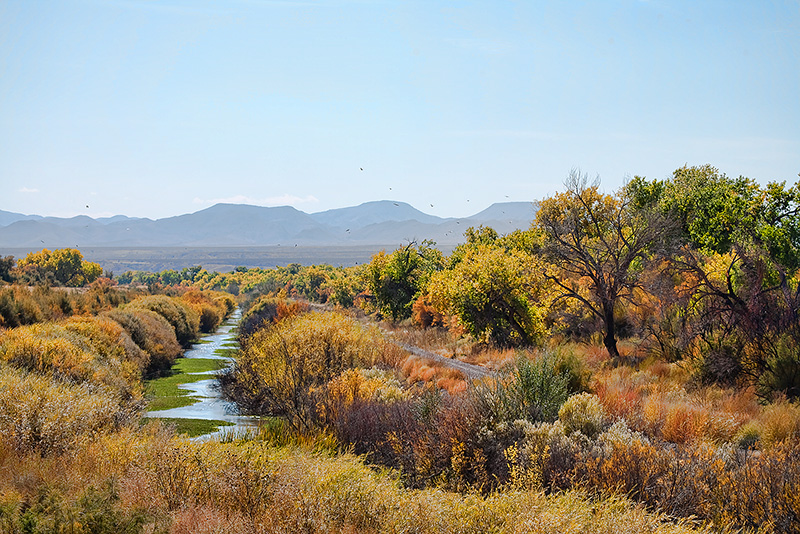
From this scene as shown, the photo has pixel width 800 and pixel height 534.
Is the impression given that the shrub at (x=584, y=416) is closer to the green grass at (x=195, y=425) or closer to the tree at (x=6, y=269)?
the green grass at (x=195, y=425)

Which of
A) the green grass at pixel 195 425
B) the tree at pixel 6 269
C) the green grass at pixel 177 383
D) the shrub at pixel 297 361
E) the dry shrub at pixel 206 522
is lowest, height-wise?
the green grass at pixel 177 383

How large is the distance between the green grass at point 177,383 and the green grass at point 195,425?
8.74 feet

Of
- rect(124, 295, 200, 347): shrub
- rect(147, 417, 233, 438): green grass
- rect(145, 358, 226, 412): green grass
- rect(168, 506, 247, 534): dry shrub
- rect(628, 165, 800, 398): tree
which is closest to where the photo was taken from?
rect(168, 506, 247, 534): dry shrub

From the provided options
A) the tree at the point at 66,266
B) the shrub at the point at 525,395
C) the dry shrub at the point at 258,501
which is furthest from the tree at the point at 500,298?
the tree at the point at 66,266

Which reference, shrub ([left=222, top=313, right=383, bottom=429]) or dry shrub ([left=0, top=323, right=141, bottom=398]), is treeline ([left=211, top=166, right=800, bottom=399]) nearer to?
shrub ([left=222, top=313, right=383, bottom=429])

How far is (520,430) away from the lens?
1108cm

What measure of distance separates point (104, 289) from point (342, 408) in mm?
52336

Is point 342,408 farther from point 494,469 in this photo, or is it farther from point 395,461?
point 494,469

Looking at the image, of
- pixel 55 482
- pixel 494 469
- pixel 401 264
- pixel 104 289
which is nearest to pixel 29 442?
pixel 55 482

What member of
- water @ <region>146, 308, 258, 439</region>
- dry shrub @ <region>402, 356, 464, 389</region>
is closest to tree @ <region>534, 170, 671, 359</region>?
dry shrub @ <region>402, 356, 464, 389</region>

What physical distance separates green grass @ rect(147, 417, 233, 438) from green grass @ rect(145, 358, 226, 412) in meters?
2.66

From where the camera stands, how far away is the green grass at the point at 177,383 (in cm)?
2656

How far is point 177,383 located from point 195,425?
515 inches

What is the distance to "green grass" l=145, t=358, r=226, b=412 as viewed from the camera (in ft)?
87.1
